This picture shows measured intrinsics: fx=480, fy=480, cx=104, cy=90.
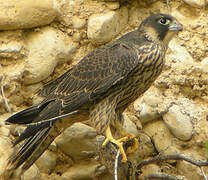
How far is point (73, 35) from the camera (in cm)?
426

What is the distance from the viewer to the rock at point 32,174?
12.1ft

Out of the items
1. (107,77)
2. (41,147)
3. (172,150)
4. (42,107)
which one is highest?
(107,77)

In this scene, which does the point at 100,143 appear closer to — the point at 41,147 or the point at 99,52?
the point at 41,147

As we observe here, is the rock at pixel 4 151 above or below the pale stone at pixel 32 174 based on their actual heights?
above

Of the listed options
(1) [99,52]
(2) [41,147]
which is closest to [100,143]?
(2) [41,147]

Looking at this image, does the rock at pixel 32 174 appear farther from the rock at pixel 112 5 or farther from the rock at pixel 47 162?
the rock at pixel 112 5

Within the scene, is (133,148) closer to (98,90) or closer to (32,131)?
(98,90)

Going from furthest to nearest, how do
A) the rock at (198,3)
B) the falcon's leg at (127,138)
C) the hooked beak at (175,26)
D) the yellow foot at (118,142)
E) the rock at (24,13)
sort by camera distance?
the rock at (198,3) < the rock at (24,13) < the hooked beak at (175,26) < the falcon's leg at (127,138) < the yellow foot at (118,142)

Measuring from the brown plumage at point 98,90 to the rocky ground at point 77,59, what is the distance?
409mm

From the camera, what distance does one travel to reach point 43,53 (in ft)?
13.3

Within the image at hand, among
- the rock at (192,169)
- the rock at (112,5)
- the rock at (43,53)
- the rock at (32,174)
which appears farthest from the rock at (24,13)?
the rock at (192,169)

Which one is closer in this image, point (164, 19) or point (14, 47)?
point (164, 19)

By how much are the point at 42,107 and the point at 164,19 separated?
3.78 feet

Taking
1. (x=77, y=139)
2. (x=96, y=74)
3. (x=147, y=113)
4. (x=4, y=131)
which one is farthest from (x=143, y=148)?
(x=4, y=131)
